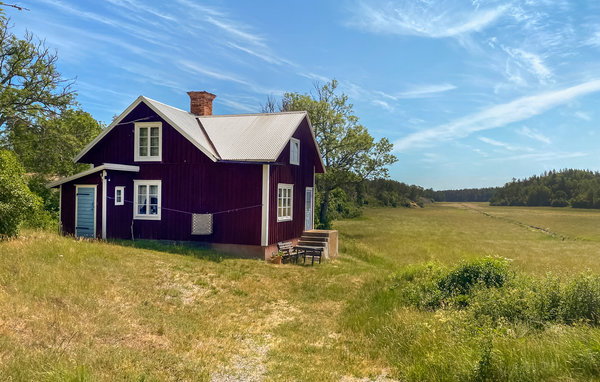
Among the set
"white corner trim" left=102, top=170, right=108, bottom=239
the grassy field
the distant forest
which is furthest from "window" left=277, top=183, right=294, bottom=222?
the distant forest

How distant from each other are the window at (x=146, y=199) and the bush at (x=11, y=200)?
244 inches

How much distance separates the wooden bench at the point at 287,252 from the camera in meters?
19.5

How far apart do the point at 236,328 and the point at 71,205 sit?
15133 millimetres

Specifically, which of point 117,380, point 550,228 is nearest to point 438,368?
point 117,380

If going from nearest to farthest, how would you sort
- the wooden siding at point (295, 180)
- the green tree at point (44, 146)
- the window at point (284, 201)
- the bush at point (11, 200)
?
the bush at point (11, 200) → the wooden siding at point (295, 180) → the window at point (284, 201) → the green tree at point (44, 146)

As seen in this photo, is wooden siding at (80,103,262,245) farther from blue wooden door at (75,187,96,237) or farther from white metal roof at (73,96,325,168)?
blue wooden door at (75,187,96,237)

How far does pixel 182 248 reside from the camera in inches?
699

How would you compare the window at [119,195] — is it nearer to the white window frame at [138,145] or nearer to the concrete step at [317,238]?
the white window frame at [138,145]

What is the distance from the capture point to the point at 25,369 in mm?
5453

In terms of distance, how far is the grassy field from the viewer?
5.88m

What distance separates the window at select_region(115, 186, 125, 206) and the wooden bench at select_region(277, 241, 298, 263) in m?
8.40

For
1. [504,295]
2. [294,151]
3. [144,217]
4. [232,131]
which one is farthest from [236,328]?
[232,131]

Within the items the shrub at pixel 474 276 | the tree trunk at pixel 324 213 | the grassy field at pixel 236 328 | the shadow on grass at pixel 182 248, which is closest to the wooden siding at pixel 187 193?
the shadow on grass at pixel 182 248

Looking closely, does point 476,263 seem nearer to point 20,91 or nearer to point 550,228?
point 20,91
